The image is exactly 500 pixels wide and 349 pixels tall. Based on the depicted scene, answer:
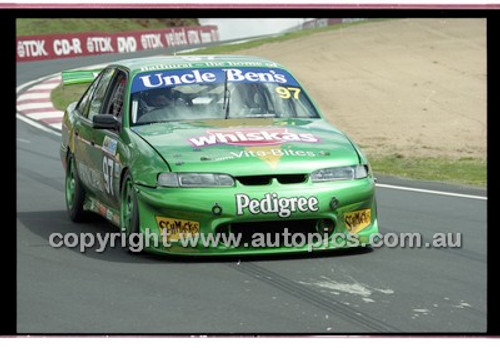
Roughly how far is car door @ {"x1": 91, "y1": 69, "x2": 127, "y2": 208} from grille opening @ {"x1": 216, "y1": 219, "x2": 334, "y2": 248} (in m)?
1.07

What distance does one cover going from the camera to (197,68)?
8969 millimetres

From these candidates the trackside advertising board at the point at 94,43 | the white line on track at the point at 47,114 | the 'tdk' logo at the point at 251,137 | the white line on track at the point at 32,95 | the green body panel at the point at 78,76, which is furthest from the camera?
the trackside advertising board at the point at 94,43

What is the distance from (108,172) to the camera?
343 inches

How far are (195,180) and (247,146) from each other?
426mm

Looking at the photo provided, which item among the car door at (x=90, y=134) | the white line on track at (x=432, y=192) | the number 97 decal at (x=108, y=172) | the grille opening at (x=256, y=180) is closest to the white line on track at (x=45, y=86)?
the white line on track at (x=432, y=192)

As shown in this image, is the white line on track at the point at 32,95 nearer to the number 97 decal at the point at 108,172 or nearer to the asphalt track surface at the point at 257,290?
the asphalt track surface at the point at 257,290

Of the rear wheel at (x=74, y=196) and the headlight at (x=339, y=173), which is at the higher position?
the headlight at (x=339, y=173)

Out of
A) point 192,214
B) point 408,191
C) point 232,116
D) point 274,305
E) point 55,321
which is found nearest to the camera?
point 55,321

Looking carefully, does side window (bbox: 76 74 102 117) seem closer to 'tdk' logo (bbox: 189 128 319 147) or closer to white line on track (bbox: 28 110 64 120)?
'tdk' logo (bbox: 189 128 319 147)

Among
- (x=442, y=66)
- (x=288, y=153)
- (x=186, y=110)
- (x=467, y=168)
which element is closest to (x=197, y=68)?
(x=186, y=110)

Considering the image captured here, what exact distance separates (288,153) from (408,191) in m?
4.19

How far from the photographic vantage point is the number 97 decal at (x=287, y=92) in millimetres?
8977

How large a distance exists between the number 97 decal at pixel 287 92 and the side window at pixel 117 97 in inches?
44.3

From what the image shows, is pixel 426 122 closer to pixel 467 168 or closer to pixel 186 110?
pixel 467 168
